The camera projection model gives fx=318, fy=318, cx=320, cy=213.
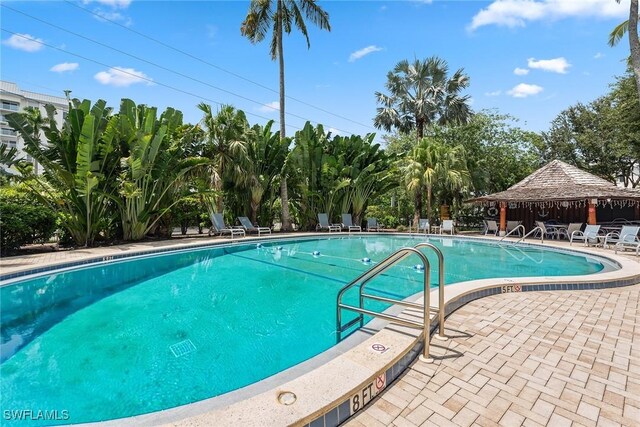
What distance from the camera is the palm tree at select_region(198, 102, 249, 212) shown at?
50.8 feet

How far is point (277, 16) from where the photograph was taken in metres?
18.0

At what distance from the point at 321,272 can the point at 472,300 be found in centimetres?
446

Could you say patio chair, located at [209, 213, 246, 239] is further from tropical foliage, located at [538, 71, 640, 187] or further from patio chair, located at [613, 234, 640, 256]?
tropical foliage, located at [538, 71, 640, 187]

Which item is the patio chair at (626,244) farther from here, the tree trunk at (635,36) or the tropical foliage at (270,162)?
the tropical foliage at (270,162)

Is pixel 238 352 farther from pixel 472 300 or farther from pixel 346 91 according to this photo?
pixel 346 91

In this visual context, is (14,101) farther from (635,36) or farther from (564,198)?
(635,36)

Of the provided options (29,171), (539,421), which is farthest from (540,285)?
(29,171)

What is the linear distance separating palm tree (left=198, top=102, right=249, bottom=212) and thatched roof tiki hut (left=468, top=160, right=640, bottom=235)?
13.9 m

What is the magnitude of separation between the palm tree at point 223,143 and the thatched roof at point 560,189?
1381 cm

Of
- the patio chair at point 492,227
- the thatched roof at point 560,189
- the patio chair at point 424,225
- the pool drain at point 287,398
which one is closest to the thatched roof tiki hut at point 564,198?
the thatched roof at point 560,189

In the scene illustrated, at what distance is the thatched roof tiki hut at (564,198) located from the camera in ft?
51.2

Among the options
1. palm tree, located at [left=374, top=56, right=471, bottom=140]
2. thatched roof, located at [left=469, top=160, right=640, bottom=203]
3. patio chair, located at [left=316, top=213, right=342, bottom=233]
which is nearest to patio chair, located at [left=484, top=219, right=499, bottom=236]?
thatched roof, located at [left=469, top=160, right=640, bottom=203]

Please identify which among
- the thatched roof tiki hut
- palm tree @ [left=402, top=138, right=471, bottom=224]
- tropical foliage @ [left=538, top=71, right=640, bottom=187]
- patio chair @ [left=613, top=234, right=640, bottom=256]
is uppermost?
tropical foliage @ [left=538, top=71, right=640, bottom=187]

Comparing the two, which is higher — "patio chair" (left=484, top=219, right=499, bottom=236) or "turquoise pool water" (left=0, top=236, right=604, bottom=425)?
"patio chair" (left=484, top=219, right=499, bottom=236)
